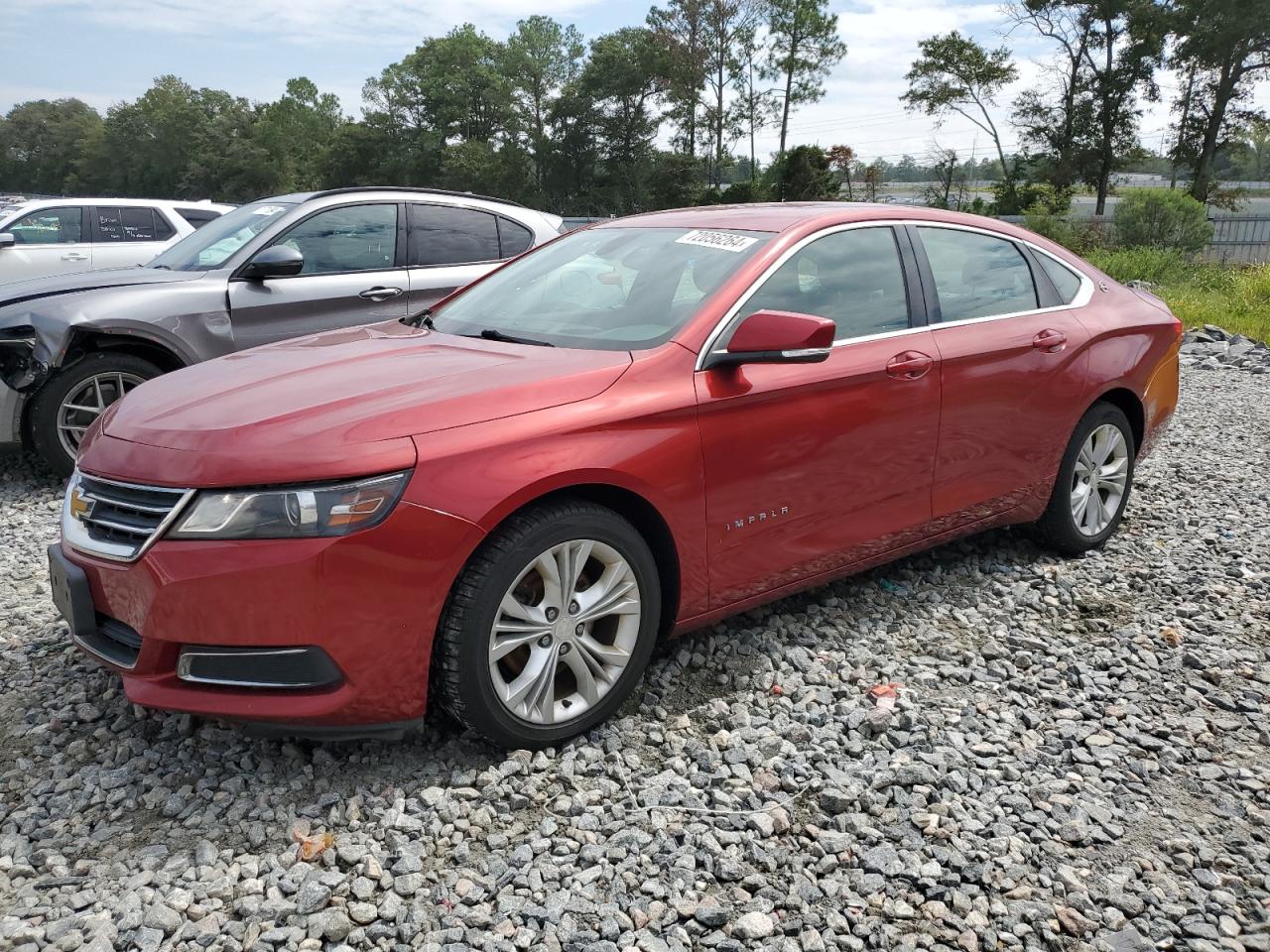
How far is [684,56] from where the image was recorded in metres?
60.7

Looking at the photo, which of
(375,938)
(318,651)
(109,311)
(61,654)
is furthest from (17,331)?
(375,938)

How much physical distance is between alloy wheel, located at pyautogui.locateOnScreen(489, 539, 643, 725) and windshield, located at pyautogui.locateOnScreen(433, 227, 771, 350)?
29.6 inches

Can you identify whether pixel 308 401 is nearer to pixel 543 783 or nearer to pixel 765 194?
pixel 543 783

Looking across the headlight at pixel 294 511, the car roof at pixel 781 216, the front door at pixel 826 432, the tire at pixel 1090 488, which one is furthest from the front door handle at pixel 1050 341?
the headlight at pixel 294 511

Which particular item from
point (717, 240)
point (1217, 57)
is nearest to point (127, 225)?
point (717, 240)

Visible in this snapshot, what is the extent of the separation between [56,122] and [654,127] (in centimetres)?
7879

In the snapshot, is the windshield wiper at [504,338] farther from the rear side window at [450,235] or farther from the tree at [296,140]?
the tree at [296,140]

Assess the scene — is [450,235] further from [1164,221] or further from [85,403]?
[1164,221]

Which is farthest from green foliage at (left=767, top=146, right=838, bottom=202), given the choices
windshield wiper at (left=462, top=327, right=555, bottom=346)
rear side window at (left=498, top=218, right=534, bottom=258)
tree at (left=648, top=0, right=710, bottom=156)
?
windshield wiper at (left=462, top=327, right=555, bottom=346)

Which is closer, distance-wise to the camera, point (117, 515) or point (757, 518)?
point (117, 515)

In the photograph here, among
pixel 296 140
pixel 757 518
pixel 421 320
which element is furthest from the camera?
pixel 296 140

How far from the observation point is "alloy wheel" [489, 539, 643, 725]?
9.38 feet

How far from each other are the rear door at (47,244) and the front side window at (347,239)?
257 inches

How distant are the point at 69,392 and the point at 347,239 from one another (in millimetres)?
1953
